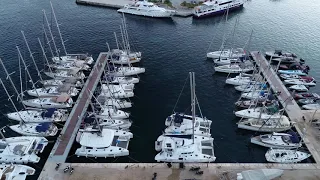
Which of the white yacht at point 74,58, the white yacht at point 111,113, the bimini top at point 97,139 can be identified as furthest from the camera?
the white yacht at point 74,58

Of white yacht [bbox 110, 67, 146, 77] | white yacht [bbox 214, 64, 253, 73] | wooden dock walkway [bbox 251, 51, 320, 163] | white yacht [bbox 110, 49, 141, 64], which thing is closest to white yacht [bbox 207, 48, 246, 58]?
wooden dock walkway [bbox 251, 51, 320, 163]

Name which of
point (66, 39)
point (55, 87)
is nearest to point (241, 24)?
point (66, 39)

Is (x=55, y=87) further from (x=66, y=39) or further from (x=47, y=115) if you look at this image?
(x=66, y=39)

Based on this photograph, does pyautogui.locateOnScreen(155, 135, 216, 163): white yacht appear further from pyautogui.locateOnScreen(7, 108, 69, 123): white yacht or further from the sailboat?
pyautogui.locateOnScreen(7, 108, 69, 123): white yacht

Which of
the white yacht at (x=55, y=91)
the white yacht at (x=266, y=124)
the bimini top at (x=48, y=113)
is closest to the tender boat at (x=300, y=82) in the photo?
the white yacht at (x=266, y=124)

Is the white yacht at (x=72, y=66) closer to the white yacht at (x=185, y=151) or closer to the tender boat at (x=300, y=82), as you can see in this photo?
the white yacht at (x=185, y=151)

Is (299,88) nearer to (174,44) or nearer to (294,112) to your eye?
(294,112)

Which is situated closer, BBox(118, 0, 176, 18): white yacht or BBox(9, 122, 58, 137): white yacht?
BBox(9, 122, 58, 137): white yacht
